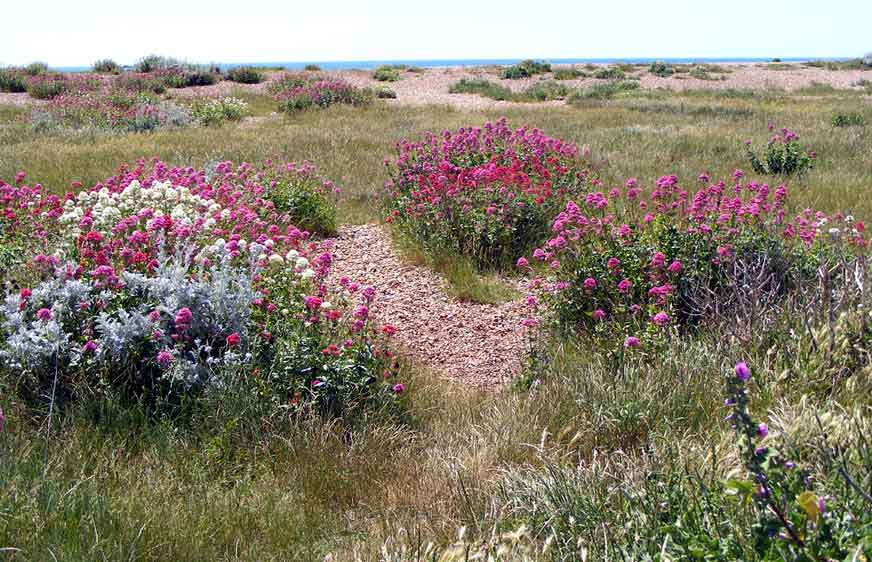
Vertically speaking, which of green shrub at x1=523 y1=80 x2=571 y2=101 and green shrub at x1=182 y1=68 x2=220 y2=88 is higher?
green shrub at x1=182 y1=68 x2=220 y2=88

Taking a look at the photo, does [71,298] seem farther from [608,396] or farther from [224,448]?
[608,396]

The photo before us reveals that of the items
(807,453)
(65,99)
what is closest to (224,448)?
(807,453)

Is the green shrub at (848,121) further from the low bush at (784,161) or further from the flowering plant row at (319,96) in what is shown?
the flowering plant row at (319,96)

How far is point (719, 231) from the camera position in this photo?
5.24 meters

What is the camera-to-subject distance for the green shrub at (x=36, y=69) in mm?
28647

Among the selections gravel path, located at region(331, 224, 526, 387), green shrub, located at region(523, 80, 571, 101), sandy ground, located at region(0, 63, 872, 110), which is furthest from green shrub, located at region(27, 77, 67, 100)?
gravel path, located at region(331, 224, 526, 387)

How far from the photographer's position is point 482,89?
1206 inches

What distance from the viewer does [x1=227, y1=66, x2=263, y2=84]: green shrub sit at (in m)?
31.0

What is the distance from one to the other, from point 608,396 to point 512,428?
1.77 feet

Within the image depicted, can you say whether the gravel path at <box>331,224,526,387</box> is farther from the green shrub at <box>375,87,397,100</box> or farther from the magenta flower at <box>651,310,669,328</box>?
the green shrub at <box>375,87,397,100</box>

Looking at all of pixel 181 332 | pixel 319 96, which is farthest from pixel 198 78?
pixel 181 332

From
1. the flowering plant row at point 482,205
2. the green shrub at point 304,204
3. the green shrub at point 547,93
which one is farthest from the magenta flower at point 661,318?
the green shrub at point 547,93

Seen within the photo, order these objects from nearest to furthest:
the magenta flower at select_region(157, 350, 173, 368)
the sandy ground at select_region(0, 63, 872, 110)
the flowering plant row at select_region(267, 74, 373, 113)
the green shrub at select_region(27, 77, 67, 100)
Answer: the magenta flower at select_region(157, 350, 173, 368), the flowering plant row at select_region(267, 74, 373, 113), the green shrub at select_region(27, 77, 67, 100), the sandy ground at select_region(0, 63, 872, 110)

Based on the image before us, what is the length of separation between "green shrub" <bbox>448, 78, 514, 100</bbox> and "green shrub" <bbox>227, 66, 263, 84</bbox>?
8658 millimetres
